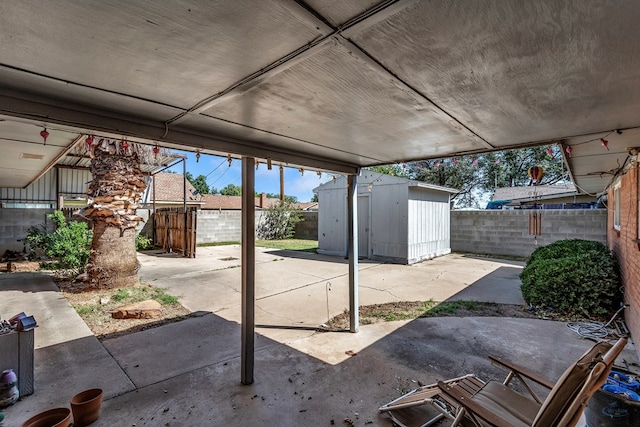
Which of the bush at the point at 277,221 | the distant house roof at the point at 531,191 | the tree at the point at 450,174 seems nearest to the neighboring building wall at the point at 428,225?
the distant house roof at the point at 531,191

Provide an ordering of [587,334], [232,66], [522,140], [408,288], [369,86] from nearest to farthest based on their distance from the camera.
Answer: [232,66]
[369,86]
[522,140]
[587,334]
[408,288]

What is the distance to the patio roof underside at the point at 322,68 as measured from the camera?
3.47ft

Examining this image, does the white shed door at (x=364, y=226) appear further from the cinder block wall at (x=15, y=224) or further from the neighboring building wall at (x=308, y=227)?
the cinder block wall at (x=15, y=224)

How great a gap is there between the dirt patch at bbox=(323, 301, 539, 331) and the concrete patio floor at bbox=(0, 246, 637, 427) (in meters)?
0.23

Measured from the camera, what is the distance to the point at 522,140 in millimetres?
2807

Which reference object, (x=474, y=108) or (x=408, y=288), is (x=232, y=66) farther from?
(x=408, y=288)

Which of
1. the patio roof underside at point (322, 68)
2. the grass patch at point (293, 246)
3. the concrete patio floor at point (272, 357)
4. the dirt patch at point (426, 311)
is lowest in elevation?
the concrete patio floor at point (272, 357)

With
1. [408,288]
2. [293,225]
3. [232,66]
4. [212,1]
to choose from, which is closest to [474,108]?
[232,66]

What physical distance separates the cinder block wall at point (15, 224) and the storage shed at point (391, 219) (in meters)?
9.52

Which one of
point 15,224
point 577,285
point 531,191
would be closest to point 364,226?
point 577,285

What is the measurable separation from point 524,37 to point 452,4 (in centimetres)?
40

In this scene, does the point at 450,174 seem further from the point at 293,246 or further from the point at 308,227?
the point at 293,246

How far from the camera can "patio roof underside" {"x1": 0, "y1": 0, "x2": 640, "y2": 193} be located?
1058 millimetres

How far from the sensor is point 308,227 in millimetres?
17562
